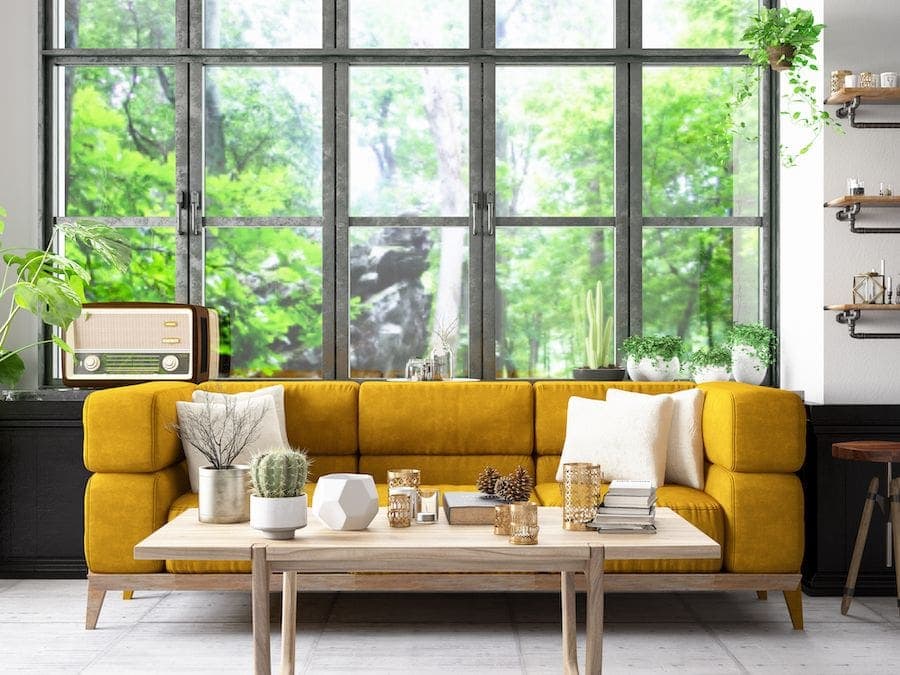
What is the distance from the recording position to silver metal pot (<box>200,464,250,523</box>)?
2.20m

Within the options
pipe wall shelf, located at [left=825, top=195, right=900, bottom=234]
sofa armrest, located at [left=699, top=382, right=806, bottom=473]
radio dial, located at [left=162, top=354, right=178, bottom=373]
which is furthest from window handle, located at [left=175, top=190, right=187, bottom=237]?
pipe wall shelf, located at [left=825, top=195, right=900, bottom=234]

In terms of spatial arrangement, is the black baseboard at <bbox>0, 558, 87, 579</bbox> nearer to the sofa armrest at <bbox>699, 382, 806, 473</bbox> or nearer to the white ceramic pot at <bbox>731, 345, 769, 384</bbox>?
the sofa armrest at <bbox>699, 382, 806, 473</bbox>

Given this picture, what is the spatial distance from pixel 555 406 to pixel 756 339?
994 mm

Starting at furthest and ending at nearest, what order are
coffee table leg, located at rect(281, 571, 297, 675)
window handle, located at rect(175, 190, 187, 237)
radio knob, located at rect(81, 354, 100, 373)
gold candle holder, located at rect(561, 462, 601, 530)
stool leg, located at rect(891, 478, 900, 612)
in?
window handle, located at rect(175, 190, 187, 237) < radio knob, located at rect(81, 354, 100, 373) < stool leg, located at rect(891, 478, 900, 612) < coffee table leg, located at rect(281, 571, 297, 675) < gold candle holder, located at rect(561, 462, 601, 530)

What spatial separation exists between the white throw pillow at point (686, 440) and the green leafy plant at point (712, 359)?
1.92ft

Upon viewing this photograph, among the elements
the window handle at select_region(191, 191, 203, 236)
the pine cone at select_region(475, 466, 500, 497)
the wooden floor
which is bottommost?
the wooden floor

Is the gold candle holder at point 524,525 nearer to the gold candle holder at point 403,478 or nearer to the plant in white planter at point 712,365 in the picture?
the gold candle holder at point 403,478

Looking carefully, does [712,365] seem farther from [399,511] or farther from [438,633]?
[399,511]

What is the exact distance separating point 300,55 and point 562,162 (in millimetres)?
1324

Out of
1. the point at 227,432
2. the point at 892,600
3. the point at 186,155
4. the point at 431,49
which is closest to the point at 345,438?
the point at 227,432

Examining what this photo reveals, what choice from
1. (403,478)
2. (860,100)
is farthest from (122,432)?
(860,100)

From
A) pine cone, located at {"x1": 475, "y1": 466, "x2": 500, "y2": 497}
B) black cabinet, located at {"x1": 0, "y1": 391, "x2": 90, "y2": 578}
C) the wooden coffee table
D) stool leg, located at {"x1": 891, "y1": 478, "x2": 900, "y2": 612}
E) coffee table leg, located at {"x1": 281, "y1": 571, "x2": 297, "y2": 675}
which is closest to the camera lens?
the wooden coffee table

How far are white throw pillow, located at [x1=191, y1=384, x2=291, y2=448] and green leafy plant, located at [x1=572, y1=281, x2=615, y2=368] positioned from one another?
4.66ft

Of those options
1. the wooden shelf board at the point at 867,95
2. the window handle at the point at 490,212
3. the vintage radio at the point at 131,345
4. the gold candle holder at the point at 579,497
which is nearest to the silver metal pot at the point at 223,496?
the gold candle holder at the point at 579,497
